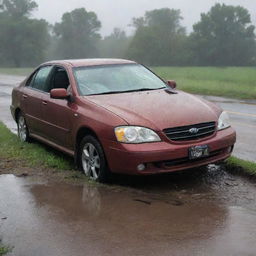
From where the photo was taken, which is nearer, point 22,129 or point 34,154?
point 34,154

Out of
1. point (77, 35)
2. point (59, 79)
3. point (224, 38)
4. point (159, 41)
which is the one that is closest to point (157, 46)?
point (159, 41)

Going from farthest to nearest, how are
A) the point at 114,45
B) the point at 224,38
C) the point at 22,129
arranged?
the point at 114,45 < the point at 224,38 < the point at 22,129

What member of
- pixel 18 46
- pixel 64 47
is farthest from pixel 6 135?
pixel 64 47

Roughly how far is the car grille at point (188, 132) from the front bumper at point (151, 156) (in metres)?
0.08

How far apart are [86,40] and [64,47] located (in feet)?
16.4

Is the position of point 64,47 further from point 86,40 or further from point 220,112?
point 220,112

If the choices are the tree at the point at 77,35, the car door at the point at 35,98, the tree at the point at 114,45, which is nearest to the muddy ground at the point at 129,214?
the car door at the point at 35,98

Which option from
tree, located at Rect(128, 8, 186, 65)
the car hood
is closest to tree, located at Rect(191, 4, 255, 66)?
tree, located at Rect(128, 8, 186, 65)

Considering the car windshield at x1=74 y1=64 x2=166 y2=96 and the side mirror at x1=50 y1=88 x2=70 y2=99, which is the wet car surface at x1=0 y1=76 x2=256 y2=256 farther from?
the car windshield at x1=74 y1=64 x2=166 y2=96

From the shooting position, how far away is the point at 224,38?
87.1 metres

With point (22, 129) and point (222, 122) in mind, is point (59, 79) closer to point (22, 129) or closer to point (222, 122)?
point (22, 129)

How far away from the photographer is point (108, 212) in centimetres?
504

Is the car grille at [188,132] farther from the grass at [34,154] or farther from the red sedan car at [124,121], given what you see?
the grass at [34,154]

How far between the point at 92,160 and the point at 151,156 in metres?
1.03
